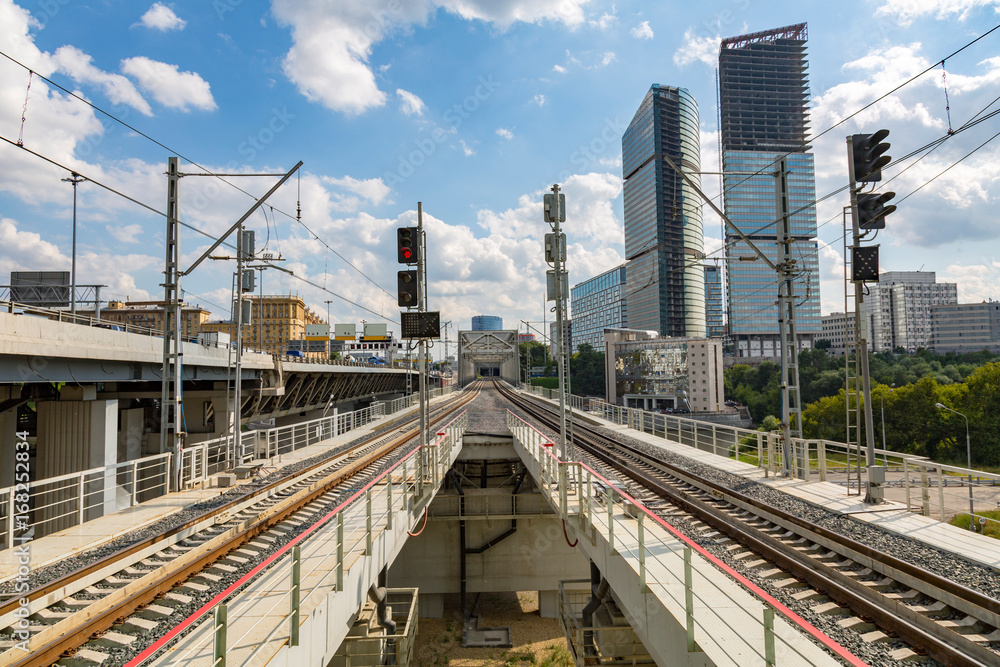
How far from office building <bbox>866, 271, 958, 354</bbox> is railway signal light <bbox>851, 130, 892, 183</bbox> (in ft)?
499

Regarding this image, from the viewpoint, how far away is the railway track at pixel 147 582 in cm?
529

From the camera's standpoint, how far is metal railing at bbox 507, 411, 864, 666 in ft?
14.7

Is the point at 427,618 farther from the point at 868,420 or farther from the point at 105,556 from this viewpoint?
the point at 868,420

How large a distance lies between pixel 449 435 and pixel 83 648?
1133cm

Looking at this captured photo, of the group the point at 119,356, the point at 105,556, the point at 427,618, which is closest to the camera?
the point at 105,556

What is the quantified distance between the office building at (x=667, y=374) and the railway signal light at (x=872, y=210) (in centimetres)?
9739

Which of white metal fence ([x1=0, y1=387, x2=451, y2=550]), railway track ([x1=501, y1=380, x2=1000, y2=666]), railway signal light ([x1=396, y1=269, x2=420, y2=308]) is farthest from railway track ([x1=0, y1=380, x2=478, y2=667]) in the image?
railway track ([x1=501, y1=380, x2=1000, y2=666])

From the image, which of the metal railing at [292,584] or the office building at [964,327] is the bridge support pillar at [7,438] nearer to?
the metal railing at [292,584]

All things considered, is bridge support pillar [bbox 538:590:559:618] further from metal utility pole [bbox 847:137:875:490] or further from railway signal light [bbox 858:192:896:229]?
railway signal light [bbox 858:192:896:229]

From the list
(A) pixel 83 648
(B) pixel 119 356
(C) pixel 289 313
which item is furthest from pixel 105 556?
(C) pixel 289 313

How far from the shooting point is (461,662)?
17156mm

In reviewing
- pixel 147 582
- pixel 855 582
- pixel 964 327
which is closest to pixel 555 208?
pixel 855 582

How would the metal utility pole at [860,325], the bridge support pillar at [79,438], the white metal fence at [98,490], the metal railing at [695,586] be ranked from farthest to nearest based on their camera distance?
the bridge support pillar at [79,438]
the metal utility pole at [860,325]
the white metal fence at [98,490]
the metal railing at [695,586]

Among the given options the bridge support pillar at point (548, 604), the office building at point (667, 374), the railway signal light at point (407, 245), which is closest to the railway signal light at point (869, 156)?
the railway signal light at point (407, 245)
